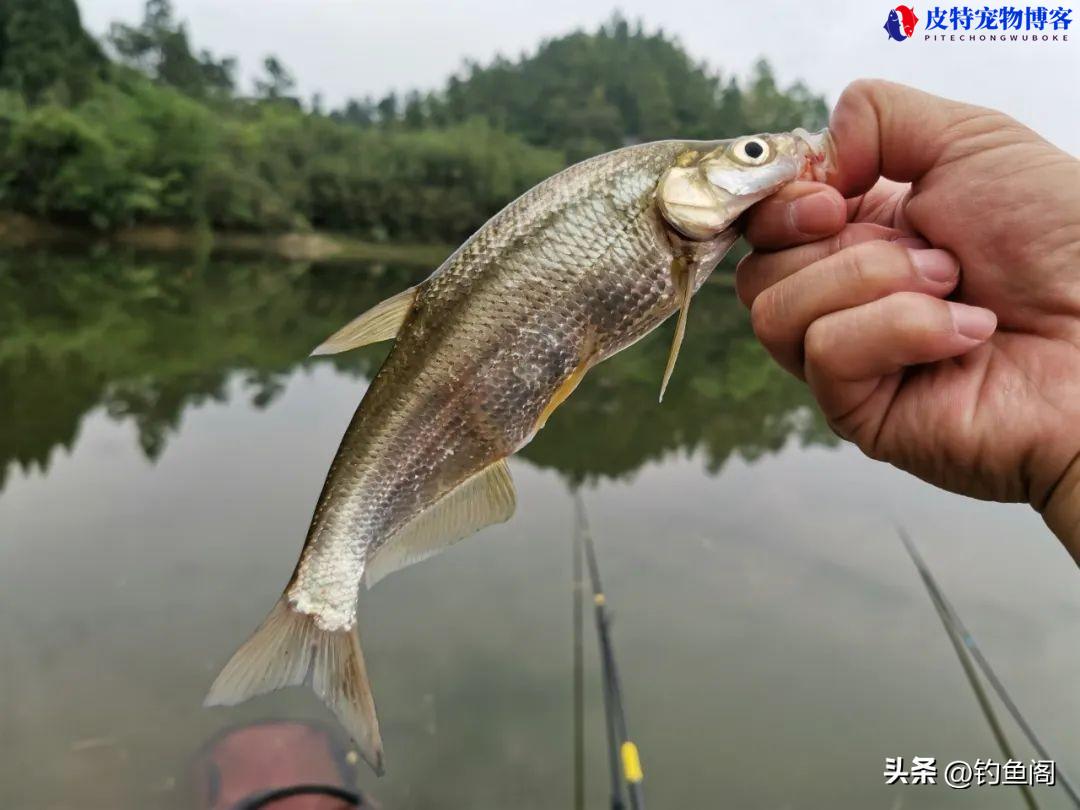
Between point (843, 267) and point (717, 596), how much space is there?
5.71 meters

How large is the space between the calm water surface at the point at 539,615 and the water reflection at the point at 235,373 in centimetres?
18

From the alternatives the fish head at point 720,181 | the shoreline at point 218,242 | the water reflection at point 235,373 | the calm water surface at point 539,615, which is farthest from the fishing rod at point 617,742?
the shoreline at point 218,242

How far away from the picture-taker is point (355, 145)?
58.5 metres

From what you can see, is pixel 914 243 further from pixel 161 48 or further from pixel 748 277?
pixel 161 48

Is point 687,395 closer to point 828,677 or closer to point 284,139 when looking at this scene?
point 828,677

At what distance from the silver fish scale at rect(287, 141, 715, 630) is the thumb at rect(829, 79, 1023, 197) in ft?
1.37

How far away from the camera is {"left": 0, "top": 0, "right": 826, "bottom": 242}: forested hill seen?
1561 inches

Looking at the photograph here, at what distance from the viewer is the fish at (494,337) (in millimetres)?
1941

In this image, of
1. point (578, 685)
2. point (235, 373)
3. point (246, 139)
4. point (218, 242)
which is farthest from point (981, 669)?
point (246, 139)

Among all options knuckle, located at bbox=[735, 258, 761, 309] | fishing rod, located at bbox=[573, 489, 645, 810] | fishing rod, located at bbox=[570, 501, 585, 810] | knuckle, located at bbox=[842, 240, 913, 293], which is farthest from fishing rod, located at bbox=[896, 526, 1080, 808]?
knuckle, located at bbox=[842, 240, 913, 293]

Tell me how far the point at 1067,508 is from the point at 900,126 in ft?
3.41

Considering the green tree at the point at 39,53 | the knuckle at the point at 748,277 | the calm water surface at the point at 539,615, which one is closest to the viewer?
the knuckle at the point at 748,277

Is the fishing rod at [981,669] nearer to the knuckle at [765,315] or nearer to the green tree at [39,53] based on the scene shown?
the knuckle at [765,315]

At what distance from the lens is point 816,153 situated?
6.61ft
